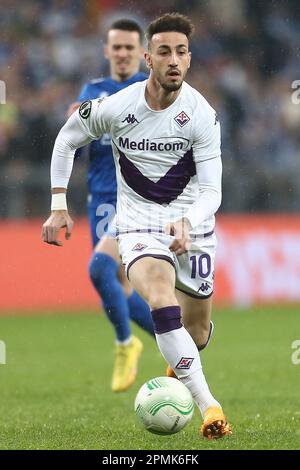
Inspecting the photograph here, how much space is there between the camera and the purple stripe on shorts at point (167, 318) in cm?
589

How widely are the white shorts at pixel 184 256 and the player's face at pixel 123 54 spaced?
2.59m

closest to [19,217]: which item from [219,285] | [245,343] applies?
[219,285]

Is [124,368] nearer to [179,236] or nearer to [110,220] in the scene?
[110,220]

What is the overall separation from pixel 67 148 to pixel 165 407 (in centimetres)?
178

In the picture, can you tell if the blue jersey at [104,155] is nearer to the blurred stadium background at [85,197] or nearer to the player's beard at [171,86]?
the blurred stadium background at [85,197]

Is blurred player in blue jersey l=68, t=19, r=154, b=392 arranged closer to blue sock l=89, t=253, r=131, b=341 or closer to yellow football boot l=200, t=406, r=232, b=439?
blue sock l=89, t=253, r=131, b=341

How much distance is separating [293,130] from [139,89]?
11.0 meters

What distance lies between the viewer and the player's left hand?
5672mm

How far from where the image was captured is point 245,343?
38.4 ft

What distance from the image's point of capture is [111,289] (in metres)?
8.57

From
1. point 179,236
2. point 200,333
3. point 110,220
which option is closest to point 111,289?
Result: point 110,220

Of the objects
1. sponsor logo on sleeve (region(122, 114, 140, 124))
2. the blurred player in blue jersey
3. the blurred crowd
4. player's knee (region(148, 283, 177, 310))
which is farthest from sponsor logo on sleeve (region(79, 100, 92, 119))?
the blurred crowd
